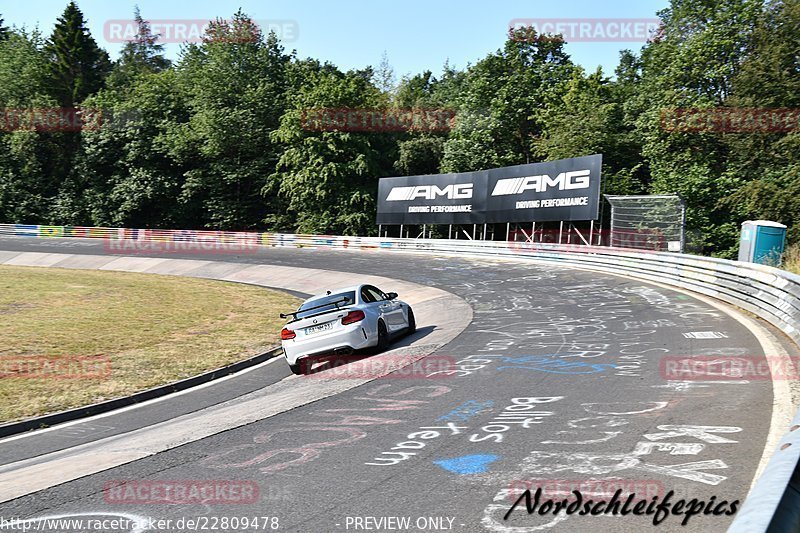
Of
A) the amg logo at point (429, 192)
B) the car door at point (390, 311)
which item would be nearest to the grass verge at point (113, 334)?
the car door at point (390, 311)

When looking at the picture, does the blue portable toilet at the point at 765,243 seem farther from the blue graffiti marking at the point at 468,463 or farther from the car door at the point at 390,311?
the blue graffiti marking at the point at 468,463

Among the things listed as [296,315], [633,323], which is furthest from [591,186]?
[296,315]

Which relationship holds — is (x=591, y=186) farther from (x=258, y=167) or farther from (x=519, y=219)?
(x=258, y=167)

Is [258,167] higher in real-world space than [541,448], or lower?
higher

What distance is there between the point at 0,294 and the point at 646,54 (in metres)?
58.1

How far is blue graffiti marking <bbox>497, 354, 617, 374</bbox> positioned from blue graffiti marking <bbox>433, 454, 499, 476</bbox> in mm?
4336

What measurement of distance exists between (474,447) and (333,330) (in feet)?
22.8

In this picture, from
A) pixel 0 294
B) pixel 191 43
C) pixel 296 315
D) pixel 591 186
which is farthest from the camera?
pixel 191 43

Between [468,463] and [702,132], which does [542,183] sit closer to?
[702,132]

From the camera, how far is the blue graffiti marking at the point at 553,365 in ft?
35.5

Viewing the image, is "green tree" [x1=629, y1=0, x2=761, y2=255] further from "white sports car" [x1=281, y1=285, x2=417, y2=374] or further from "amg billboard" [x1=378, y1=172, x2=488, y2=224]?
"white sports car" [x1=281, y1=285, x2=417, y2=374]

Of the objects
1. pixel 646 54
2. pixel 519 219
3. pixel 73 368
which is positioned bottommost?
pixel 73 368

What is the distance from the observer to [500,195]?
3897 cm

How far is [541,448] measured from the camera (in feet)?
22.8
